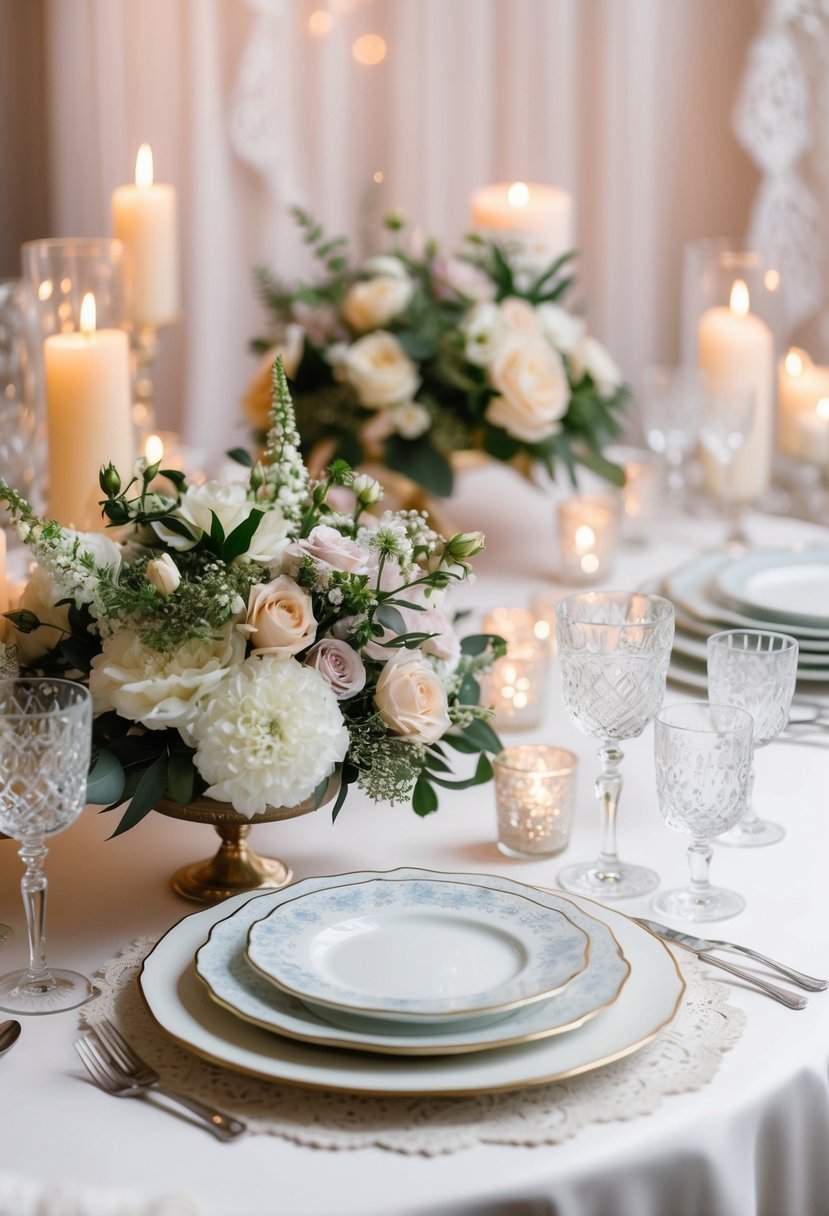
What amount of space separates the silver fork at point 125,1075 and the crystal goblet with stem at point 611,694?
376mm

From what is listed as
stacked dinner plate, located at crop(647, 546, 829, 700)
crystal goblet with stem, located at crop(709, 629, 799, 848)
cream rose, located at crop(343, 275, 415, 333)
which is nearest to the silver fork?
crystal goblet with stem, located at crop(709, 629, 799, 848)

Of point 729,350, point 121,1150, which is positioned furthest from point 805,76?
point 121,1150

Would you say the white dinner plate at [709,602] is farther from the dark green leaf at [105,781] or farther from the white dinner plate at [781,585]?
the dark green leaf at [105,781]

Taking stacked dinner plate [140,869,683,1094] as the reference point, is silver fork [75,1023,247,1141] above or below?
below

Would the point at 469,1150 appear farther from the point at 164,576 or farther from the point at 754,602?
the point at 754,602

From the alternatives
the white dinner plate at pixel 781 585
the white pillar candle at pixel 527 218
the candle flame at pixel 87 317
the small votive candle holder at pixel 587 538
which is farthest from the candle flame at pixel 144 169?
the white dinner plate at pixel 781 585

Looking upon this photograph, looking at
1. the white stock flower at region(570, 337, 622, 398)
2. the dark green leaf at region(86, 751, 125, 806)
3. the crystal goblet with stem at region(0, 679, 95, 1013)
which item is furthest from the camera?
the white stock flower at region(570, 337, 622, 398)

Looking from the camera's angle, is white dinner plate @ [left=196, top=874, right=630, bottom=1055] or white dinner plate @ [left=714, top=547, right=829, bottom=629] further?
white dinner plate @ [left=714, top=547, right=829, bottom=629]

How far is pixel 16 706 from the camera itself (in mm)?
946

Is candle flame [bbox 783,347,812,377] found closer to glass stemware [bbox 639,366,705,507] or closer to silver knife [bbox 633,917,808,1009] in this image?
glass stemware [bbox 639,366,705,507]

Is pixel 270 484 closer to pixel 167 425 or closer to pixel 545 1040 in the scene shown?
pixel 545 1040

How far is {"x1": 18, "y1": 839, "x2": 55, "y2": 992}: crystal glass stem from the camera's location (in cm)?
93

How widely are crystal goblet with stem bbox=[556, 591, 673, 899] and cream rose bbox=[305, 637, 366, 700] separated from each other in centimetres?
17

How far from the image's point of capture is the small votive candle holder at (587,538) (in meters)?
1.83
